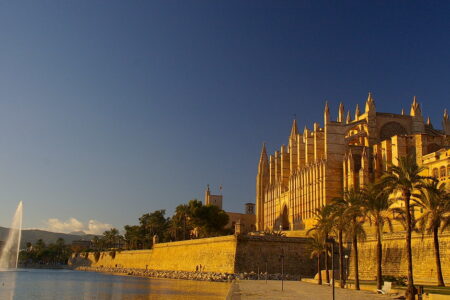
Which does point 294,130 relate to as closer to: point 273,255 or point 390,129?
point 390,129

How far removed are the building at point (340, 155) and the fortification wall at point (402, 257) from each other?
1183cm

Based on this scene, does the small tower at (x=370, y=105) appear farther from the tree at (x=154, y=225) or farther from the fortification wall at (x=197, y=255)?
the tree at (x=154, y=225)

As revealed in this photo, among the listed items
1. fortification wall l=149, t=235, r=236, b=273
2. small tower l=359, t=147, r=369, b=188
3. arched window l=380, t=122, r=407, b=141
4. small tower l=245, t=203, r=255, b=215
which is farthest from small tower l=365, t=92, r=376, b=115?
small tower l=245, t=203, r=255, b=215

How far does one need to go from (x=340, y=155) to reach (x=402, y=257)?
31804 millimetres

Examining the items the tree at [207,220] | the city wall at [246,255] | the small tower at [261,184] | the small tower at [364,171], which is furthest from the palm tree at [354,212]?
the small tower at [261,184]

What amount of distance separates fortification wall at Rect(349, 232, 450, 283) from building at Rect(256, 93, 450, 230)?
1183 cm

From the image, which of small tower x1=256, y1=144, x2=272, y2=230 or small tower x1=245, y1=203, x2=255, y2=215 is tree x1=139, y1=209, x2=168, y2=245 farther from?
small tower x1=245, y1=203, x2=255, y2=215

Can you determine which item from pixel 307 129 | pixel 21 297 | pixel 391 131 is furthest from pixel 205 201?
pixel 21 297

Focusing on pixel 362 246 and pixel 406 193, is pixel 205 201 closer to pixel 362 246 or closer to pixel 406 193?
pixel 362 246

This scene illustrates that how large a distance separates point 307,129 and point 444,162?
32.0 meters

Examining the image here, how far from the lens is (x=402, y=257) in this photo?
3688 centimetres

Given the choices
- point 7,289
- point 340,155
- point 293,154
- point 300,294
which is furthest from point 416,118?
point 7,289

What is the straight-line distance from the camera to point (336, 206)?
33781mm

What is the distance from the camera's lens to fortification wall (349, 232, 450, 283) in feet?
107
